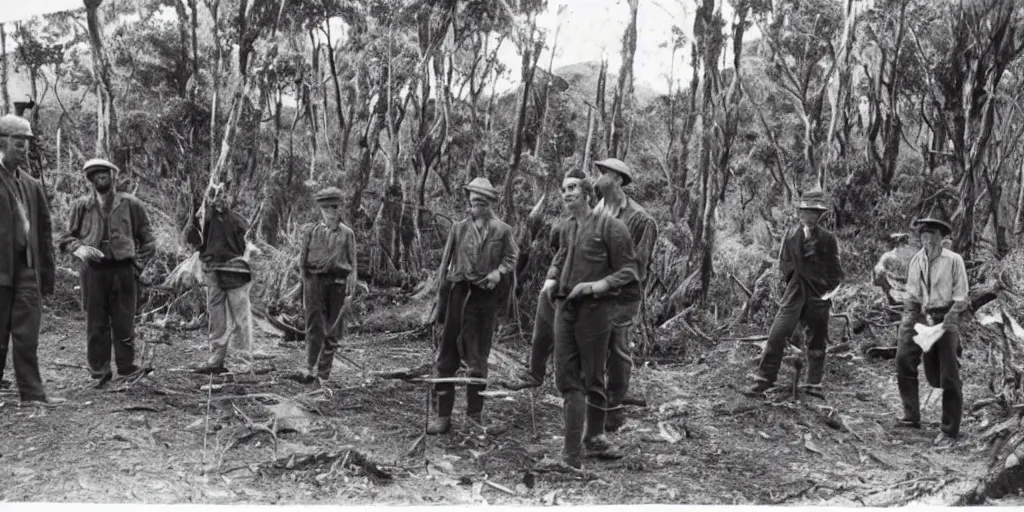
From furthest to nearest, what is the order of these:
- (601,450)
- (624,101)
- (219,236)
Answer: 1. (624,101)
2. (219,236)
3. (601,450)

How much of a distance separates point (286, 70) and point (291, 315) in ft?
4.92

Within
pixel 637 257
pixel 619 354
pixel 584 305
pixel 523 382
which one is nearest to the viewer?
pixel 584 305

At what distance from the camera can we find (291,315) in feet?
15.9

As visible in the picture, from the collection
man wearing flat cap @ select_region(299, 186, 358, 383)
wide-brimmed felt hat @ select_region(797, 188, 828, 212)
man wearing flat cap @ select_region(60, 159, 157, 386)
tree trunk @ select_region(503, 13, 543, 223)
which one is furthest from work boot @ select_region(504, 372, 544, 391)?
man wearing flat cap @ select_region(60, 159, 157, 386)

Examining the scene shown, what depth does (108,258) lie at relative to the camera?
4.20 metres

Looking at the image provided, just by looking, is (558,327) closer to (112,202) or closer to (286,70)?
(286,70)

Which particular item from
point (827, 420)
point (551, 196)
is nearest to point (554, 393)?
point (551, 196)

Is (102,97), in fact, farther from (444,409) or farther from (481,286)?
(444,409)

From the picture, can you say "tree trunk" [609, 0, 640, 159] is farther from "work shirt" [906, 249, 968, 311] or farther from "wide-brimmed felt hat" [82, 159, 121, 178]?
"wide-brimmed felt hat" [82, 159, 121, 178]

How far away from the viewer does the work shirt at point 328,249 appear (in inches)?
180

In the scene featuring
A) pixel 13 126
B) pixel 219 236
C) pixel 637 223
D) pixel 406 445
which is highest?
pixel 13 126

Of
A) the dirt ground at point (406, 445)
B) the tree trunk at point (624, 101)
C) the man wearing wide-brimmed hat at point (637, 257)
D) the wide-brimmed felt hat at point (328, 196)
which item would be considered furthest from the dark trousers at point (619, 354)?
the wide-brimmed felt hat at point (328, 196)

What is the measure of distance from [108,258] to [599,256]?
269cm

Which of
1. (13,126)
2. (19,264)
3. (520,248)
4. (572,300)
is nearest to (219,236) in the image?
(19,264)
